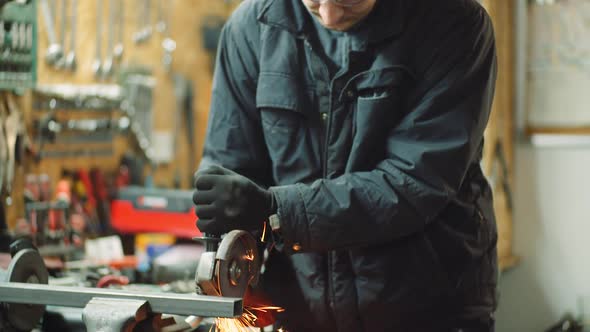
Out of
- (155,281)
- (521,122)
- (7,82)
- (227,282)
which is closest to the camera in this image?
(227,282)

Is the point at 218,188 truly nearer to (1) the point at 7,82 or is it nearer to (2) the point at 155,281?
(2) the point at 155,281

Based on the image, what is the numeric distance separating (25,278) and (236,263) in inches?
18.7

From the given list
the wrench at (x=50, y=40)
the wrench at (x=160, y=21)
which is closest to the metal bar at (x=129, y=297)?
the wrench at (x=50, y=40)

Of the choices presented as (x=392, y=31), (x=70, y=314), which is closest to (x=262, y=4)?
(x=392, y=31)

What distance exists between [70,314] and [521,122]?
8.70 feet

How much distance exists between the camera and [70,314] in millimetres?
1957

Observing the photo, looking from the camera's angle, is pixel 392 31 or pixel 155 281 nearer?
pixel 392 31

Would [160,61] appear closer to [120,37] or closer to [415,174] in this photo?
[120,37]

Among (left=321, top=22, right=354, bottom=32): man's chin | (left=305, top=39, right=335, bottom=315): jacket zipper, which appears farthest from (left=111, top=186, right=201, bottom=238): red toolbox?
Result: (left=321, top=22, right=354, bottom=32): man's chin

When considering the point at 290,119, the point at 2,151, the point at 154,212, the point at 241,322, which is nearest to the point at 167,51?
the point at 154,212

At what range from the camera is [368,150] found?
1.87 meters

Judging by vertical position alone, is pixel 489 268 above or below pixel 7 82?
below

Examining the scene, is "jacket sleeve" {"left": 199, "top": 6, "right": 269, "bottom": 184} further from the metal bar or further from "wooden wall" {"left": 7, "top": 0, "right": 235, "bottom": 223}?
"wooden wall" {"left": 7, "top": 0, "right": 235, "bottom": 223}

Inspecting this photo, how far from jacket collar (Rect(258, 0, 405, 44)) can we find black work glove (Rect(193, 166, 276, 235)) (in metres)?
0.39
